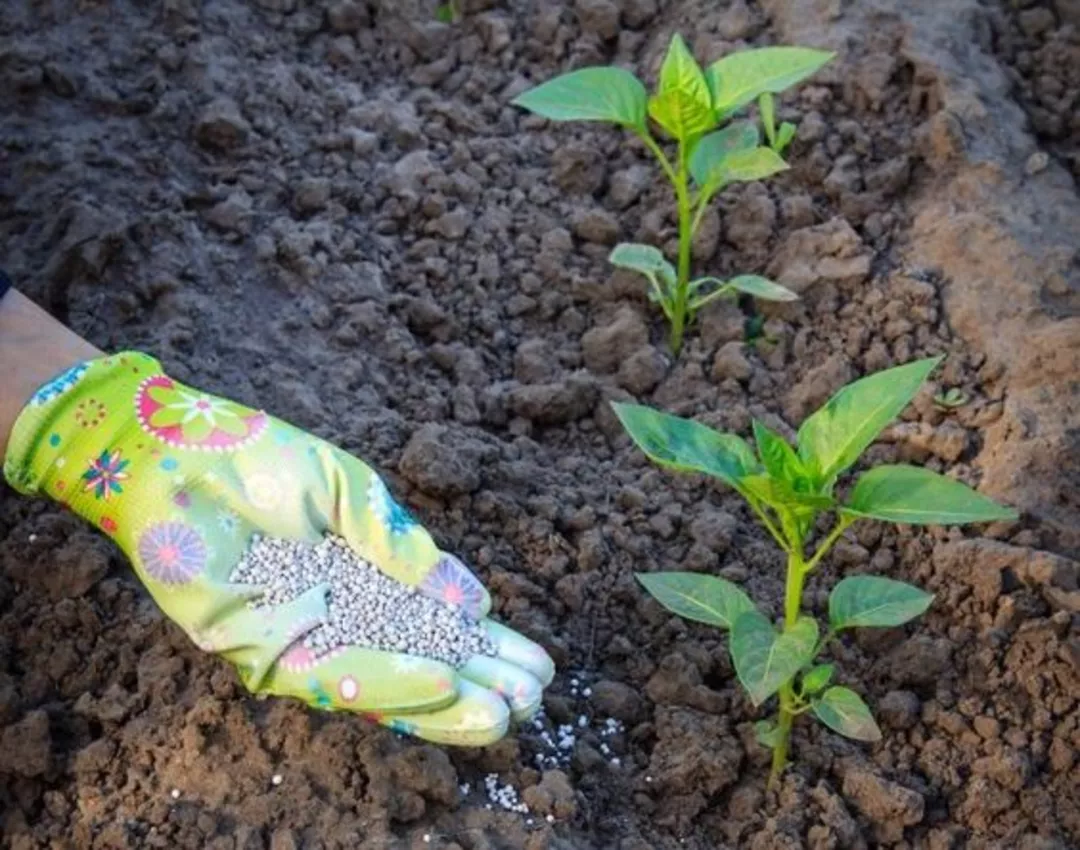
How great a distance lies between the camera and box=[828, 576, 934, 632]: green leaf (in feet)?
6.20

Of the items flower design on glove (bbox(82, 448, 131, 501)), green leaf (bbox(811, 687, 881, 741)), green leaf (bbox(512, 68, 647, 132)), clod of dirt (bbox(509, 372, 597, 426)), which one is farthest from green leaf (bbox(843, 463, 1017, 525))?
flower design on glove (bbox(82, 448, 131, 501))

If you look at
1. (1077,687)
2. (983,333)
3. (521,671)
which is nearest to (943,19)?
(983,333)

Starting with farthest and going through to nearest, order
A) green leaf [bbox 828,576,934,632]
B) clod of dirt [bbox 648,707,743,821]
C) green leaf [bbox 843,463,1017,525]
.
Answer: clod of dirt [bbox 648,707,743,821]
green leaf [bbox 828,576,934,632]
green leaf [bbox 843,463,1017,525]

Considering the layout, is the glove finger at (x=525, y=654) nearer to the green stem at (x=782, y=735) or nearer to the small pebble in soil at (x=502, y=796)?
the small pebble in soil at (x=502, y=796)

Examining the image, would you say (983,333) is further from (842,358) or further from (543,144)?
(543,144)

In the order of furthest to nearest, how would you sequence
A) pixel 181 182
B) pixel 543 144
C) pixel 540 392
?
pixel 543 144
pixel 181 182
pixel 540 392

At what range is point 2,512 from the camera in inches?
89.1

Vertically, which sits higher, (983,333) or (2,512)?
(983,333)

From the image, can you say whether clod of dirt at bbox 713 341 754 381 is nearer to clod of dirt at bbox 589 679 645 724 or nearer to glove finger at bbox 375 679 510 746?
clod of dirt at bbox 589 679 645 724

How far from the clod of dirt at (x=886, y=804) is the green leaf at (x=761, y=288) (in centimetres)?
78

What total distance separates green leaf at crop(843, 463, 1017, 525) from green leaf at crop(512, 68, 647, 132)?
799 millimetres

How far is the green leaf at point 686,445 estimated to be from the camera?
73.3 inches

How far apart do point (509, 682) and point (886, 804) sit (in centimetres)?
48

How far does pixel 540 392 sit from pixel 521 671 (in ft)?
2.02
